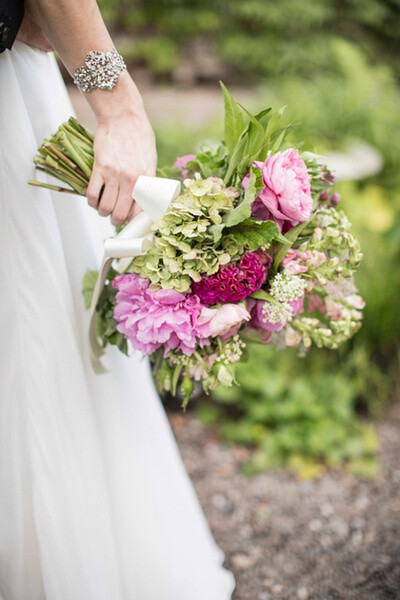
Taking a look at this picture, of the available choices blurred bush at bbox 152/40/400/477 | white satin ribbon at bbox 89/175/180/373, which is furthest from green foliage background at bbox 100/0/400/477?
white satin ribbon at bbox 89/175/180/373

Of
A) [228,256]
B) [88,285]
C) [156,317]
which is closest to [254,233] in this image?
[228,256]

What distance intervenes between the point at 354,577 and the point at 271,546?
1.15 ft

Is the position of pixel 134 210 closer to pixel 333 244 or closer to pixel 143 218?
pixel 143 218

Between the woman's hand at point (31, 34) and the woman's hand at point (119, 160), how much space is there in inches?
12.9

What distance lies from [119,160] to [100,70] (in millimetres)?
225

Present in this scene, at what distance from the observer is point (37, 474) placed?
154cm

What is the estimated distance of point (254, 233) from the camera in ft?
4.40

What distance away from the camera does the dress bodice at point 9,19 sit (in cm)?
132

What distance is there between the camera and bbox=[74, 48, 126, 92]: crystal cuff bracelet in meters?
1.43

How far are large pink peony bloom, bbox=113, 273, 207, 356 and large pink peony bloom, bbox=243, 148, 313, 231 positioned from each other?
0.94 feet

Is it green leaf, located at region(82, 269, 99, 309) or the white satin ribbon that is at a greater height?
the white satin ribbon

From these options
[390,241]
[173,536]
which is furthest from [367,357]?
[173,536]

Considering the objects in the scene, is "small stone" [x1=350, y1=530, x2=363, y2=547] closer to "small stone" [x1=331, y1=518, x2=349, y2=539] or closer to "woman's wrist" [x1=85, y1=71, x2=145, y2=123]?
"small stone" [x1=331, y1=518, x2=349, y2=539]

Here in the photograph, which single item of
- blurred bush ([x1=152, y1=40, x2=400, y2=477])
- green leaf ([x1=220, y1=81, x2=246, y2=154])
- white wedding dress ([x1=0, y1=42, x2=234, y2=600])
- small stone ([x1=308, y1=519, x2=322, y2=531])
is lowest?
small stone ([x1=308, y1=519, x2=322, y2=531])
